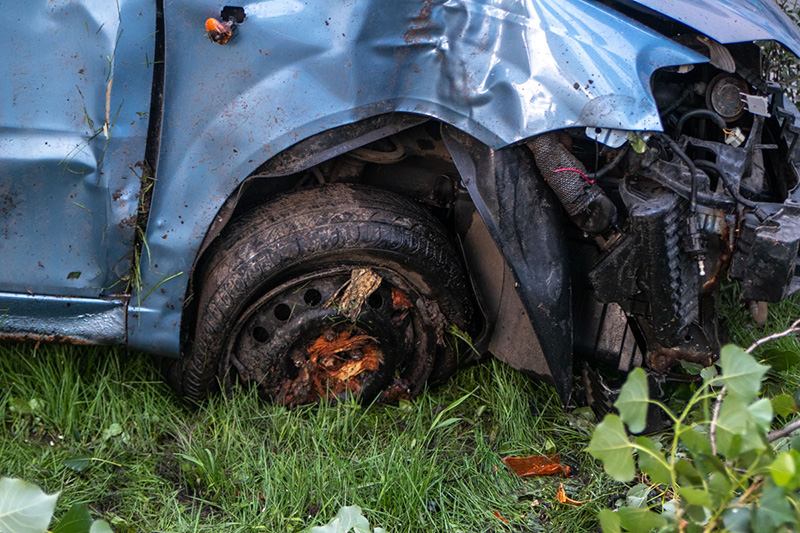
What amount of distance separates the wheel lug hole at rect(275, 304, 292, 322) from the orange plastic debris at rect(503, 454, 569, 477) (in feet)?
2.83

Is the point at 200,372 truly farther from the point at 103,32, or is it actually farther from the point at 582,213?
the point at 582,213

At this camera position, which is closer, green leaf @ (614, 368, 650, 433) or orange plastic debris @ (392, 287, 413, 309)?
green leaf @ (614, 368, 650, 433)

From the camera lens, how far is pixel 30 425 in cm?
249

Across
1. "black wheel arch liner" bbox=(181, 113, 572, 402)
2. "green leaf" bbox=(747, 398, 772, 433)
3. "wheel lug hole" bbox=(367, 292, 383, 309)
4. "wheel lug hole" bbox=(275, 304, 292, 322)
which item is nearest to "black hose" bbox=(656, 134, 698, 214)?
"black wheel arch liner" bbox=(181, 113, 572, 402)

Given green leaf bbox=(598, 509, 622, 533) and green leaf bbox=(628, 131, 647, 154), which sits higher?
green leaf bbox=(628, 131, 647, 154)

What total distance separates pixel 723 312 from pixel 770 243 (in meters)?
1.00

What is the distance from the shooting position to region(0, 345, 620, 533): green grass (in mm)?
2178

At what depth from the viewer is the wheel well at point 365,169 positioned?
7.06ft

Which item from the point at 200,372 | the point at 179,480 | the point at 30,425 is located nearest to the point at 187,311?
the point at 200,372

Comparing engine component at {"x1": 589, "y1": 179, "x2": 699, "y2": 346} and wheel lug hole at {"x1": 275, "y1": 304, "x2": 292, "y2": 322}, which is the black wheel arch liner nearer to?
engine component at {"x1": 589, "y1": 179, "x2": 699, "y2": 346}

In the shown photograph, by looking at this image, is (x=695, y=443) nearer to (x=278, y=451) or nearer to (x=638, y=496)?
(x=638, y=496)

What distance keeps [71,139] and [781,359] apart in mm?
2420

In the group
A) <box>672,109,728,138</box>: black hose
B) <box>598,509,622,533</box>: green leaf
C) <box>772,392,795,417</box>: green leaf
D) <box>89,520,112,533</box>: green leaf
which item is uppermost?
<box>672,109,728,138</box>: black hose

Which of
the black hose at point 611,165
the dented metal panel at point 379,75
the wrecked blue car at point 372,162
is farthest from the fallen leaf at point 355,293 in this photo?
the black hose at point 611,165
